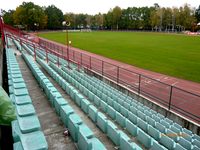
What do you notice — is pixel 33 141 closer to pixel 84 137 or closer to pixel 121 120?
pixel 84 137

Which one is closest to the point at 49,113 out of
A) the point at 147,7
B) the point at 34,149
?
the point at 34,149

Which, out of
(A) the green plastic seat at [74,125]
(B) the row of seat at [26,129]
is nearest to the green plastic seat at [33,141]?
(B) the row of seat at [26,129]

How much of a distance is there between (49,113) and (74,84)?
18.0 feet

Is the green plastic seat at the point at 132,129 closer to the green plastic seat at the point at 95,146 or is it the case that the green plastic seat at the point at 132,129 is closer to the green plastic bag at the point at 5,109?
the green plastic seat at the point at 95,146

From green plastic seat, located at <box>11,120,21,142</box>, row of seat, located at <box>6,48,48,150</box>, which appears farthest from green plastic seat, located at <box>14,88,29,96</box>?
green plastic seat, located at <box>11,120,21,142</box>

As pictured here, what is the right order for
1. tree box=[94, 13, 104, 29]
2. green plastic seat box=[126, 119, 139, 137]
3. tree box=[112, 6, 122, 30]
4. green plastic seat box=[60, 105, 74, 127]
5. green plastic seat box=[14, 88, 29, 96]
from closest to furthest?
green plastic seat box=[60, 105, 74, 127] → green plastic seat box=[14, 88, 29, 96] → green plastic seat box=[126, 119, 139, 137] → tree box=[112, 6, 122, 30] → tree box=[94, 13, 104, 29]

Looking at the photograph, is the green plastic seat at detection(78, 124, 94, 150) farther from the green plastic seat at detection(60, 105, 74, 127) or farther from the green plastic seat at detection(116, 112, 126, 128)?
the green plastic seat at detection(116, 112, 126, 128)

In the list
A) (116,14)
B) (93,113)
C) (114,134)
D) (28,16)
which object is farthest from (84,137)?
(116,14)

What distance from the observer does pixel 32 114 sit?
5.17 metres

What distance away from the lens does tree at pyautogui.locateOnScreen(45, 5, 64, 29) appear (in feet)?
376

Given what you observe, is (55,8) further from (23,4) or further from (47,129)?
(47,129)

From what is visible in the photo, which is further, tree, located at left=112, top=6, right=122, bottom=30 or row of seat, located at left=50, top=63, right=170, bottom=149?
tree, located at left=112, top=6, right=122, bottom=30

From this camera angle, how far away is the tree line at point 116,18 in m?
100

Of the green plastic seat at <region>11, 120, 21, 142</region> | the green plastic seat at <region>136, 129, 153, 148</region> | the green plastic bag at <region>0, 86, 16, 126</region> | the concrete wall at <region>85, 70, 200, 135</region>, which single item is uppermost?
the green plastic bag at <region>0, 86, 16, 126</region>
